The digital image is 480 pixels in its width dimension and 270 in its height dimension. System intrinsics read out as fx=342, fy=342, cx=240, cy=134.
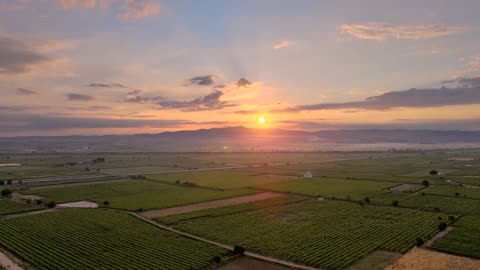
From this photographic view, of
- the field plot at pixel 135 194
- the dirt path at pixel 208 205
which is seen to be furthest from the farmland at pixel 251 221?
the dirt path at pixel 208 205

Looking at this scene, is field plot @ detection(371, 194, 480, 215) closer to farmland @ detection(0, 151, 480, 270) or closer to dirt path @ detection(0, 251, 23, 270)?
farmland @ detection(0, 151, 480, 270)

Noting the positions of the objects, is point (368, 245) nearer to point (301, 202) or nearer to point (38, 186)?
point (301, 202)

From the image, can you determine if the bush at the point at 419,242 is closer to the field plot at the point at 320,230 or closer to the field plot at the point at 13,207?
the field plot at the point at 320,230

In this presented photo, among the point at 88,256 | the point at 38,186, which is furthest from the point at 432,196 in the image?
the point at 38,186

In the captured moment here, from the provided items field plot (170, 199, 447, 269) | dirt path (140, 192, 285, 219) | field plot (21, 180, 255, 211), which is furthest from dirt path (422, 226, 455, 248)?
A: field plot (21, 180, 255, 211)

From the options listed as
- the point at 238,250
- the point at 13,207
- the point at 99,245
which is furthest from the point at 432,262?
the point at 13,207

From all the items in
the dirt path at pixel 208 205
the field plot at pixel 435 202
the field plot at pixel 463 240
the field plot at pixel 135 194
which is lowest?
the field plot at pixel 463 240
